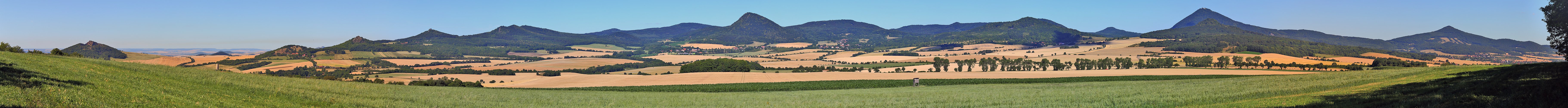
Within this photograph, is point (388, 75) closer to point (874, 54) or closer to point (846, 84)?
point (846, 84)

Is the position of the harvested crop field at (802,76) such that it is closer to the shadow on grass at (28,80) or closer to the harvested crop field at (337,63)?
the shadow on grass at (28,80)

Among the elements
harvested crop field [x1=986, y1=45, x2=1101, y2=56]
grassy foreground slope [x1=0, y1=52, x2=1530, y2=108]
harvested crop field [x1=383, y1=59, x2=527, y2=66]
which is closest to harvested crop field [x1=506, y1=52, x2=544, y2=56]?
harvested crop field [x1=383, y1=59, x2=527, y2=66]

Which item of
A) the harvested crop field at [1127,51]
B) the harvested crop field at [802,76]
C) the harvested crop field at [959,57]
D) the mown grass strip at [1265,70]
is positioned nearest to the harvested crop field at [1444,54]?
the harvested crop field at [1127,51]

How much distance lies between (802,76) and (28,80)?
47.5 m

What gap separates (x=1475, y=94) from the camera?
1470 centimetres

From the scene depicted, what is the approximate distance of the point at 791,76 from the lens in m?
59.7

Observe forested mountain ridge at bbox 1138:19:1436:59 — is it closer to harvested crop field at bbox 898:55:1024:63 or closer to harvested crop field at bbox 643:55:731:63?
harvested crop field at bbox 898:55:1024:63

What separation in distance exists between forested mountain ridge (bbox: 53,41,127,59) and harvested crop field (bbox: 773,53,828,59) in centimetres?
11276

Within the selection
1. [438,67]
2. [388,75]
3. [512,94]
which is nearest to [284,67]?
[438,67]

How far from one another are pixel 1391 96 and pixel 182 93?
27.6 meters

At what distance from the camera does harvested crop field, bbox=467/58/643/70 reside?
4304 inches

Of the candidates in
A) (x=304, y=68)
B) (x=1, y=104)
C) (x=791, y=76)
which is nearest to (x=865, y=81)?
(x=791, y=76)

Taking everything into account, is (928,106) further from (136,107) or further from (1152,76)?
(1152,76)

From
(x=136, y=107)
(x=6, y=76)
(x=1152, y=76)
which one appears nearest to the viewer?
(x=136, y=107)
